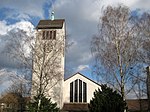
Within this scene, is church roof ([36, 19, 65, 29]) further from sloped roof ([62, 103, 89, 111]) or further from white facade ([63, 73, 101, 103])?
sloped roof ([62, 103, 89, 111])

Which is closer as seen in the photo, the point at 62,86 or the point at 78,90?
the point at 62,86

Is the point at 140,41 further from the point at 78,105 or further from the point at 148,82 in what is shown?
the point at 78,105

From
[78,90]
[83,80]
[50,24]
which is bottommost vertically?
[78,90]

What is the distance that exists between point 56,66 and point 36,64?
1.96 m

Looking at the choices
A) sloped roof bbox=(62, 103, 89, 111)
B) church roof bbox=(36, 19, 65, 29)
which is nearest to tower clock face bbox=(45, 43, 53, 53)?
church roof bbox=(36, 19, 65, 29)

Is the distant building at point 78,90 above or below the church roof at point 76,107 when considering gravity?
above

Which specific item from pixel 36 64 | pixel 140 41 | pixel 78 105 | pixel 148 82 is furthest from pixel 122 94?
pixel 78 105

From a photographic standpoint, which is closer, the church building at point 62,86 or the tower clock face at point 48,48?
the tower clock face at point 48,48

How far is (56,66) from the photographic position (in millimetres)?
24016

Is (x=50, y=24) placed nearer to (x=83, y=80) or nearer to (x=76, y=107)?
(x=83, y=80)

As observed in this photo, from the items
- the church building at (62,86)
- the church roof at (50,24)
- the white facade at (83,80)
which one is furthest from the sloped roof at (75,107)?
the church roof at (50,24)

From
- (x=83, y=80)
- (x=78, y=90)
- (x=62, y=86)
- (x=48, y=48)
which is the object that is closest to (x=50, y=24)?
(x=62, y=86)

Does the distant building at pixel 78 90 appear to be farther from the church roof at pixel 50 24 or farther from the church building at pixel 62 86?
the church roof at pixel 50 24

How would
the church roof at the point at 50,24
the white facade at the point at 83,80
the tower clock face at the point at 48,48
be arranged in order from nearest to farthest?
the tower clock face at the point at 48,48 < the church roof at the point at 50,24 < the white facade at the point at 83,80
